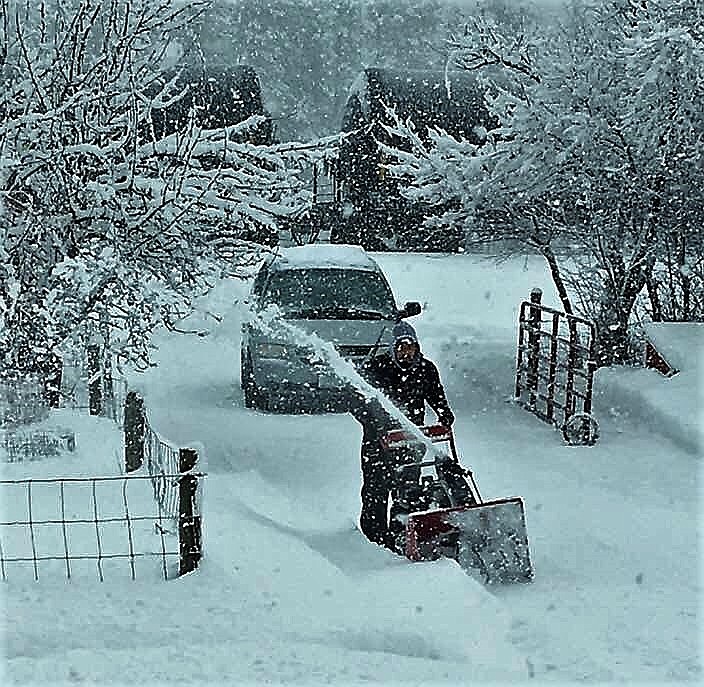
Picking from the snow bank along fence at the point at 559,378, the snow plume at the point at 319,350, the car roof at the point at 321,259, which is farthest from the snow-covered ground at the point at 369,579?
the car roof at the point at 321,259

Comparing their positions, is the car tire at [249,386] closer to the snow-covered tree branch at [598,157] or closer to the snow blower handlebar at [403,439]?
the snow-covered tree branch at [598,157]

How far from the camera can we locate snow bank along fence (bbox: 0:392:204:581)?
5027 millimetres

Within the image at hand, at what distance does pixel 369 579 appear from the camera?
533 cm

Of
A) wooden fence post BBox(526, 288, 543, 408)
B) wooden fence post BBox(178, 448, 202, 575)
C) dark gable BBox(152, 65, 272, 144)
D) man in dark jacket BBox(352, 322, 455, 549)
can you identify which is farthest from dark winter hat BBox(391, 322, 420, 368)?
dark gable BBox(152, 65, 272, 144)

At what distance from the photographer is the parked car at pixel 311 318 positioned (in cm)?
A: 993

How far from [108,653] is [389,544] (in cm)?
254

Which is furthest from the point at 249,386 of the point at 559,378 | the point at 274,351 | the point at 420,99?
the point at 420,99

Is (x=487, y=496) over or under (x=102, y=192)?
under

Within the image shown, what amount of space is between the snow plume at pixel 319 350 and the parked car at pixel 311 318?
0.17 feet

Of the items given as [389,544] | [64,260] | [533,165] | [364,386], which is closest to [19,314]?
[64,260]

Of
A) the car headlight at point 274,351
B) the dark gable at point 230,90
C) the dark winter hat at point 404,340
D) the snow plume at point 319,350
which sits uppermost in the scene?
the dark gable at point 230,90

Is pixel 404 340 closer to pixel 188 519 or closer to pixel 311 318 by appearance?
pixel 188 519

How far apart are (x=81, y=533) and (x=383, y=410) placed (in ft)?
6.60

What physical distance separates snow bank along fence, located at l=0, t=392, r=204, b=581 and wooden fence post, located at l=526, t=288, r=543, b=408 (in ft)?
17.9
